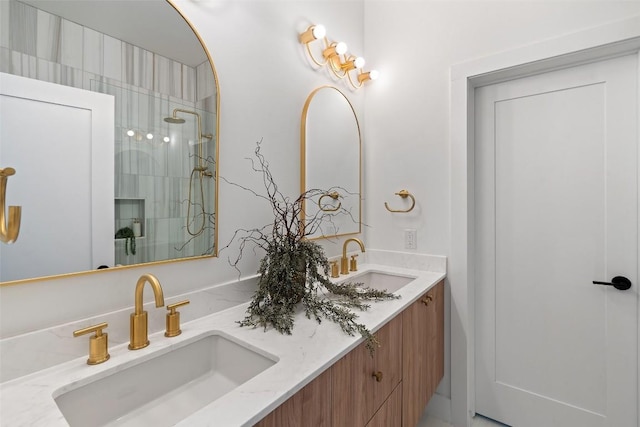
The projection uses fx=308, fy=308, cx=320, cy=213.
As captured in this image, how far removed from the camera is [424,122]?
1889 mm

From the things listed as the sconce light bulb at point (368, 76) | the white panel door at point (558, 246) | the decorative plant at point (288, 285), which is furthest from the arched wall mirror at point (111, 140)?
the white panel door at point (558, 246)

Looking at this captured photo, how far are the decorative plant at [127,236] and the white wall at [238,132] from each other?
6 centimetres

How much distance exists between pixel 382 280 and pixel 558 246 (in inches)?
37.4

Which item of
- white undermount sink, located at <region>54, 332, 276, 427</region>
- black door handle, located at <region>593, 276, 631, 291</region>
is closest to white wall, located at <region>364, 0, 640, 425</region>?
black door handle, located at <region>593, 276, 631, 291</region>

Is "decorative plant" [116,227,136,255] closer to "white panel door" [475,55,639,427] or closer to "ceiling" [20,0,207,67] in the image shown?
"ceiling" [20,0,207,67]

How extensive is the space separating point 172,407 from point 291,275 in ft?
1.73

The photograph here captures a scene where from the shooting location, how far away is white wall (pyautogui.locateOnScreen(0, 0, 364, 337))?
0.82 meters

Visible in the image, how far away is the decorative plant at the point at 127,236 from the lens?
3.09 ft

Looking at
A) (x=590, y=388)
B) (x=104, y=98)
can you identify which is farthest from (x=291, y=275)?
(x=590, y=388)

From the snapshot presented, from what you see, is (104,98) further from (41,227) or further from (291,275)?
(291,275)

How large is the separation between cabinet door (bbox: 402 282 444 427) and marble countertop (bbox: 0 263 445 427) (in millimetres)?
266

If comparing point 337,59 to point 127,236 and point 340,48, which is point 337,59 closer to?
point 340,48

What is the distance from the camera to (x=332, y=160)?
5.90ft

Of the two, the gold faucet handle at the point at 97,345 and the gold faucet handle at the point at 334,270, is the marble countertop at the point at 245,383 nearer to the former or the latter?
the gold faucet handle at the point at 97,345
